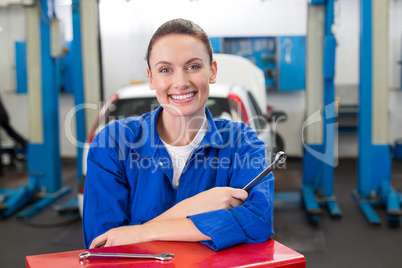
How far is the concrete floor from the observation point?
2.78 meters

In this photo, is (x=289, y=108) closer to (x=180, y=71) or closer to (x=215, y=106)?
(x=215, y=106)

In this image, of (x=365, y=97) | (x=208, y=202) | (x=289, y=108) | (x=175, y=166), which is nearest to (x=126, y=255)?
(x=208, y=202)

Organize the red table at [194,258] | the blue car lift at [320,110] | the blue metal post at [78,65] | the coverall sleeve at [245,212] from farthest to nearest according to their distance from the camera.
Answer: the blue car lift at [320,110] → the blue metal post at [78,65] → the coverall sleeve at [245,212] → the red table at [194,258]

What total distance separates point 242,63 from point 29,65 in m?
2.26

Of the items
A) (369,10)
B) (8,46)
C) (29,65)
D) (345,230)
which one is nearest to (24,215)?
(29,65)

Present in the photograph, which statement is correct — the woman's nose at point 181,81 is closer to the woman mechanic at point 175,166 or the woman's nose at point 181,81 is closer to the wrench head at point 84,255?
the woman mechanic at point 175,166

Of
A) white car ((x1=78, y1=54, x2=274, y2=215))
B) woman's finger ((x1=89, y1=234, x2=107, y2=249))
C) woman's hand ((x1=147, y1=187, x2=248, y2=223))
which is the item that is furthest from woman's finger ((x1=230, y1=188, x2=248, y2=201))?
white car ((x1=78, y1=54, x2=274, y2=215))

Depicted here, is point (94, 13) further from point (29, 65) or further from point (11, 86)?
point (11, 86)

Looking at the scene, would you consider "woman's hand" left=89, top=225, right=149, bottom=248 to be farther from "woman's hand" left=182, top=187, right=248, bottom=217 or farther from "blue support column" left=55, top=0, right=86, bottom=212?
"blue support column" left=55, top=0, right=86, bottom=212

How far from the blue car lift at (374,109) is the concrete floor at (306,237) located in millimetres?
246

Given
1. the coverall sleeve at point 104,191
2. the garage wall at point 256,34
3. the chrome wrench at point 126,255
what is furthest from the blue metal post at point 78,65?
the chrome wrench at point 126,255

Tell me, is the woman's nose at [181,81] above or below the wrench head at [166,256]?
above

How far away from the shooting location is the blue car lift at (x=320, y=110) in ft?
12.8

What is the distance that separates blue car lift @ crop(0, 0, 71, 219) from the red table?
349 centimetres
